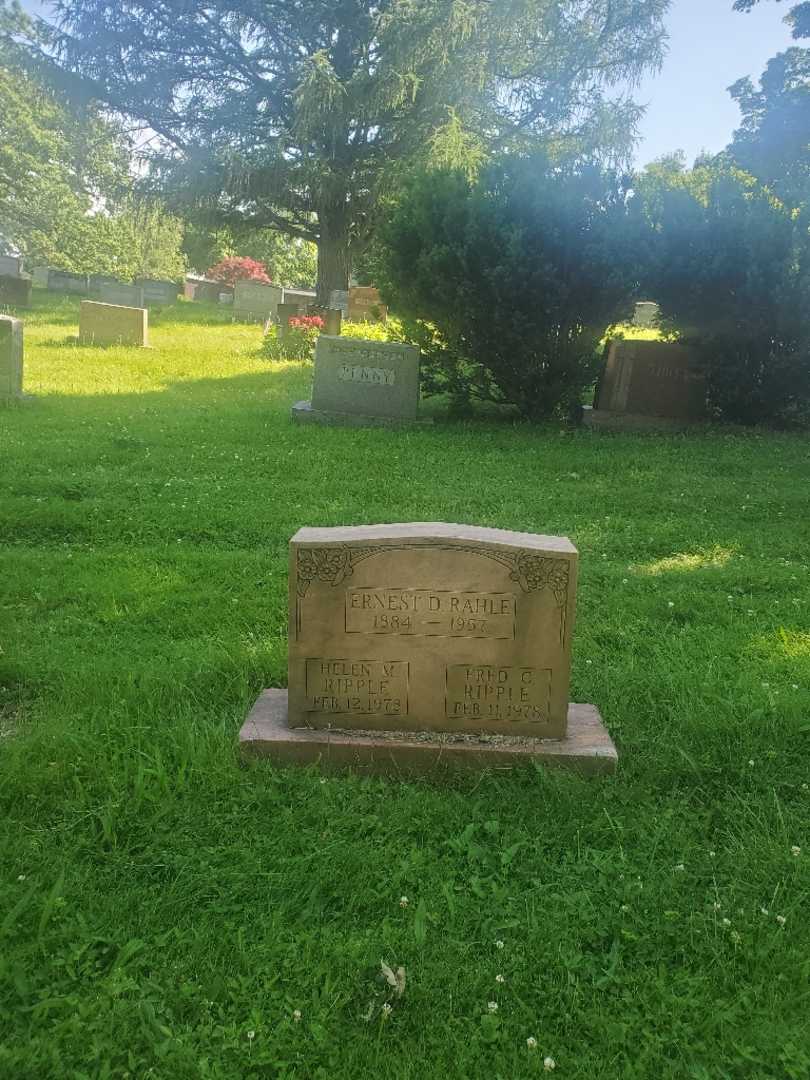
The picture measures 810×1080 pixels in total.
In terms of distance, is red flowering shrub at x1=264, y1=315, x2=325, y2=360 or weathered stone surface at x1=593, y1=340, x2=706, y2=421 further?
red flowering shrub at x1=264, y1=315, x2=325, y2=360

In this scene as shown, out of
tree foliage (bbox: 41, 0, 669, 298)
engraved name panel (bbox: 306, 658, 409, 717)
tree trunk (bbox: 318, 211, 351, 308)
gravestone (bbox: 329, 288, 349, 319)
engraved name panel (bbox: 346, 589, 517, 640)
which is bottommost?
engraved name panel (bbox: 306, 658, 409, 717)

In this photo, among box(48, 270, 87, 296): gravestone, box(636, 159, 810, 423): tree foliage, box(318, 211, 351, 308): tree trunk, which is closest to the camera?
box(636, 159, 810, 423): tree foliage

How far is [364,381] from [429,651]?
28.1 feet

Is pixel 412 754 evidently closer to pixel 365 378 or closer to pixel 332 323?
pixel 365 378

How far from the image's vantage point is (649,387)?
1158 centimetres

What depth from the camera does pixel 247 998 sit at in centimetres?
213

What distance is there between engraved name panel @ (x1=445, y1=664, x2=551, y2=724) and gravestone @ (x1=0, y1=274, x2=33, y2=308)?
958 inches

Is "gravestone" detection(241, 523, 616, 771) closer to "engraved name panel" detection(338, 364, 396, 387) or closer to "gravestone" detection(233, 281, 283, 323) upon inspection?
"engraved name panel" detection(338, 364, 396, 387)

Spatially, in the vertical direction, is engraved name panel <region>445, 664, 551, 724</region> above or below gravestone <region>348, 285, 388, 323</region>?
below

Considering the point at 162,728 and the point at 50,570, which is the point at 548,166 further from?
the point at 162,728

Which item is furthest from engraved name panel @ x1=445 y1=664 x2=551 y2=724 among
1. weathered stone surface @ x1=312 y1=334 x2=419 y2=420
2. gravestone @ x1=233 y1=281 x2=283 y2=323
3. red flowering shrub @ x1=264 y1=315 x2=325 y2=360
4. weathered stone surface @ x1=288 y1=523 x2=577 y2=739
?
gravestone @ x1=233 y1=281 x2=283 y2=323

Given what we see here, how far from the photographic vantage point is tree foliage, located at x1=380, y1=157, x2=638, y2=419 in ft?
34.6

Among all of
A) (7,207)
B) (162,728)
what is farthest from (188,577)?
(7,207)

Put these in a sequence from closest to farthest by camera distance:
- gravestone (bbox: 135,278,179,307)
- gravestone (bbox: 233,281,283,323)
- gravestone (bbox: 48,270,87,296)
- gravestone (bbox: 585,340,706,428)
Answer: gravestone (bbox: 585,340,706,428)
gravestone (bbox: 233,281,283,323)
gravestone (bbox: 135,278,179,307)
gravestone (bbox: 48,270,87,296)
